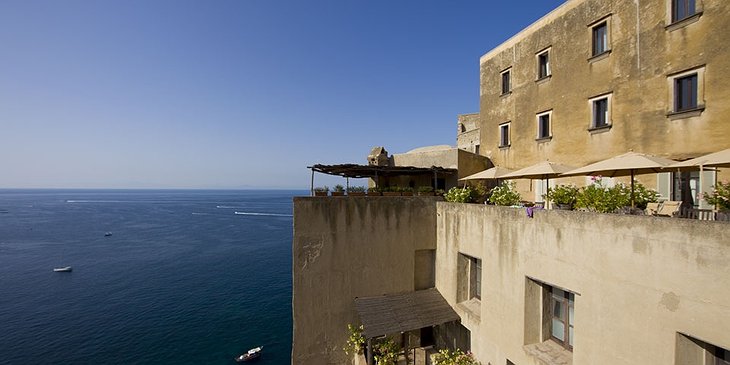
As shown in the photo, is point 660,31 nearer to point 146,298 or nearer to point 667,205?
point 667,205

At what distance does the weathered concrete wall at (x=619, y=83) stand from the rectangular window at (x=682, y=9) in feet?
0.80

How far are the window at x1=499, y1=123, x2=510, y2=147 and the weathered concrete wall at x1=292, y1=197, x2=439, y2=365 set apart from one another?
7.43m

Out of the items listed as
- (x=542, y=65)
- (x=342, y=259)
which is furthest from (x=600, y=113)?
(x=342, y=259)

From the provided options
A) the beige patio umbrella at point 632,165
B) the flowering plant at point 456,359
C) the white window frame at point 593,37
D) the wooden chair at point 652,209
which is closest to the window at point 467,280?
the flowering plant at point 456,359

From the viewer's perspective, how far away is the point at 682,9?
444 inches

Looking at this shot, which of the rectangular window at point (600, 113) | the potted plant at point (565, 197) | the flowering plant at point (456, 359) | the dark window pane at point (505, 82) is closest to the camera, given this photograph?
the potted plant at point (565, 197)

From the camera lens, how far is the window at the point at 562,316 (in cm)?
906

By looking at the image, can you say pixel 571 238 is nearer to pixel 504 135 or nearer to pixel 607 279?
pixel 607 279

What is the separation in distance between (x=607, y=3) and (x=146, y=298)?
5078 cm

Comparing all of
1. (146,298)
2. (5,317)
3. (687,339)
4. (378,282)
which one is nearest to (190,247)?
(146,298)

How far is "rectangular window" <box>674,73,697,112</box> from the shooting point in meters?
11.0

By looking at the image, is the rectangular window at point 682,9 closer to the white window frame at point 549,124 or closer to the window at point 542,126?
the white window frame at point 549,124

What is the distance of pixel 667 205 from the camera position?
1180cm

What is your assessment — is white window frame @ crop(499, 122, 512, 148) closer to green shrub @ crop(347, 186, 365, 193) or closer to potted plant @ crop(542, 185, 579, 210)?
potted plant @ crop(542, 185, 579, 210)
